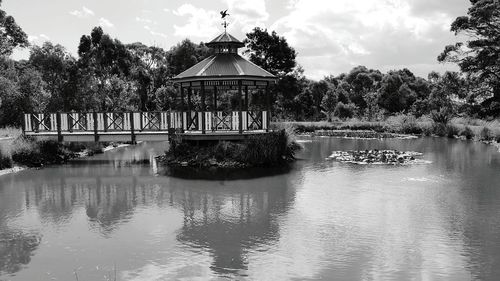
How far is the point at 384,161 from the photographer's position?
2181 cm

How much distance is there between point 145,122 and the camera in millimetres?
22375

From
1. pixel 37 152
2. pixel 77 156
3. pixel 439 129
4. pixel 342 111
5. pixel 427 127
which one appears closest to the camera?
pixel 37 152

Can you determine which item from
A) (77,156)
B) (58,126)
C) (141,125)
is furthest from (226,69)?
(77,156)

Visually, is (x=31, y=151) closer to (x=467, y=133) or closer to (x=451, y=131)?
(x=467, y=133)

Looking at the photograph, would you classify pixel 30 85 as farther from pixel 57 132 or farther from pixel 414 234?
pixel 414 234

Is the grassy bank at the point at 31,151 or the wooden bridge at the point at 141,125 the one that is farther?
the wooden bridge at the point at 141,125

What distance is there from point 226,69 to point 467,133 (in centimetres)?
2378

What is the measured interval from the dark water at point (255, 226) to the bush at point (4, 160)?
3.39 feet

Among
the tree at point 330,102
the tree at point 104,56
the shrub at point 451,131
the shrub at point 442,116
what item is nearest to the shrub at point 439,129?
the shrub at point 451,131

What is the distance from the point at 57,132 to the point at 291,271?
17.6 meters

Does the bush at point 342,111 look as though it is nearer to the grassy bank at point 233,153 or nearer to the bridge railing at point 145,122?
the bridge railing at point 145,122

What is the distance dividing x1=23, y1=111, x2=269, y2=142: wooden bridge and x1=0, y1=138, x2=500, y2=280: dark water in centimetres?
293

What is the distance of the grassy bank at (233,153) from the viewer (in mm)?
19641

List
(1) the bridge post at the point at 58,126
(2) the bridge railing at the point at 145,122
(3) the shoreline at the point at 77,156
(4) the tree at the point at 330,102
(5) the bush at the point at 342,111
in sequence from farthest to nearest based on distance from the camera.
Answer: (5) the bush at the point at 342,111 < (4) the tree at the point at 330,102 < (1) the bridge post at the point at 58,126 < (2) the bridge railing at the point at 145,122 < (3) the shoreline at the point at 77,156
